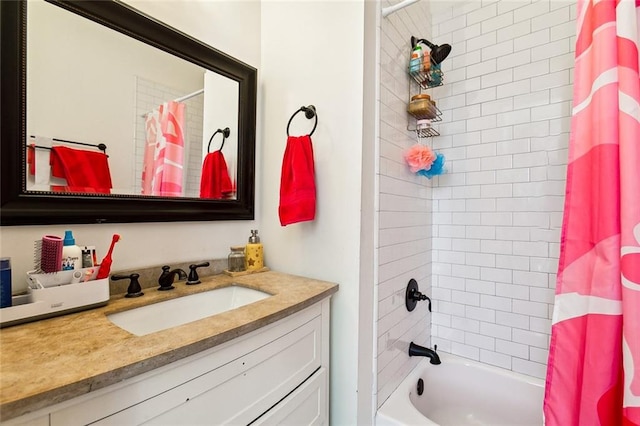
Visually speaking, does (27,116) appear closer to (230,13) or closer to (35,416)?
(35,416)

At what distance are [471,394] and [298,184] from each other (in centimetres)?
154

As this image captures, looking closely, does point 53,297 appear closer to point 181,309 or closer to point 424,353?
point 181,309

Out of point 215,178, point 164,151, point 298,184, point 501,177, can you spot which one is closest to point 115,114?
point 164,151

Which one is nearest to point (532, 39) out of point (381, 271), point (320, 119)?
point (320, 119)

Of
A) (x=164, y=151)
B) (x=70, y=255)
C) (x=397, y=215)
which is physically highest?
(x=164, y=151)

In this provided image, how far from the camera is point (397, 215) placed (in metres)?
1.37

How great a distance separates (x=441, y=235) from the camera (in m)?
1.76

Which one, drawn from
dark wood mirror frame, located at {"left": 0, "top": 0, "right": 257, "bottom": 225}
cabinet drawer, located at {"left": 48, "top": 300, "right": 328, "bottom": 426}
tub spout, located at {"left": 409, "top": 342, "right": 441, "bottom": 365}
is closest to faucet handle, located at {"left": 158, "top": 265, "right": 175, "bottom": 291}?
dark wood mirror frame, located at {"left": 0, "top": 0, "right": 257, "bottom": 225}

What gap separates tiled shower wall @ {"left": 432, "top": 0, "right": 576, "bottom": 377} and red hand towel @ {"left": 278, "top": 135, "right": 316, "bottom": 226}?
968 millimetres

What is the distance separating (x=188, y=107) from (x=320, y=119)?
0.57m

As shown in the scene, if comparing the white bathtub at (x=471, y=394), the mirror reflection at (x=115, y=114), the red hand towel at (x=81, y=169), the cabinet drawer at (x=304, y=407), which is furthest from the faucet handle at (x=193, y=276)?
the white bathtub at (x=471, y=394)

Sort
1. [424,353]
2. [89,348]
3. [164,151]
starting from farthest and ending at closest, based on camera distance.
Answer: [424,353]
[164,151]
[89,348]

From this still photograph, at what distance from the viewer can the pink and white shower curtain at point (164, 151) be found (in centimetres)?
107

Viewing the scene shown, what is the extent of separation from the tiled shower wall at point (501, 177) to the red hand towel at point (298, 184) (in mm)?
968
